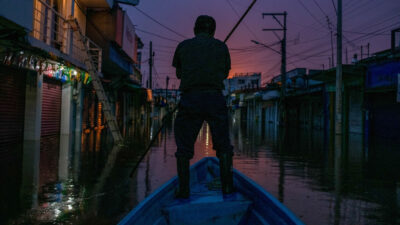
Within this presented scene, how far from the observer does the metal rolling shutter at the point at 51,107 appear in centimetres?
1399

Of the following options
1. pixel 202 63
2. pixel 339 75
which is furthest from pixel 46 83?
pixel 339 75

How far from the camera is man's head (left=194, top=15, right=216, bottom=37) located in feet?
12.6

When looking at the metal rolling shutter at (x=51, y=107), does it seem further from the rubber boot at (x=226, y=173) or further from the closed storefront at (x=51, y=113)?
the rubber boot at (x=226, y=173)

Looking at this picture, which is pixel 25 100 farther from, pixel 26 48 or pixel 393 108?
pixel 393 108

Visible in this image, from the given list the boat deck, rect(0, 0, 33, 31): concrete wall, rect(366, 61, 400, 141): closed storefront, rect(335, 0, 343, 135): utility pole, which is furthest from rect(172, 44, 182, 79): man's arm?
rect(366, 61, 400, 141): closed storefront

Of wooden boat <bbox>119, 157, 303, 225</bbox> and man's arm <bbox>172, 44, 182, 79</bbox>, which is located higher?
man's arm <bbox>172, 44, 182, 79</bbox>

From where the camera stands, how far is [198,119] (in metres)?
3.54

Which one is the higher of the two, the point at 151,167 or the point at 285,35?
the point at 285,35

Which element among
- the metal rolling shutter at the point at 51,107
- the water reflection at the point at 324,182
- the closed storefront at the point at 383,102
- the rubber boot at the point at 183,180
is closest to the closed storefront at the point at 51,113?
the metal rolling shutter at the point at 51,107

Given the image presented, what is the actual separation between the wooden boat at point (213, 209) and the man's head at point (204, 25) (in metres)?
1.70

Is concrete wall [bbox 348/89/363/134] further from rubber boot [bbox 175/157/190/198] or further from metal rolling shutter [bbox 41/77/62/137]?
rubber boot [bbox 175/157/190/198]

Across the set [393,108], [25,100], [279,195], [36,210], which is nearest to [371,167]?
[279,195]

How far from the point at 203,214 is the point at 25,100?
11.5 metres

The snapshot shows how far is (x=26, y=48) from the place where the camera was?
30.2 feet
